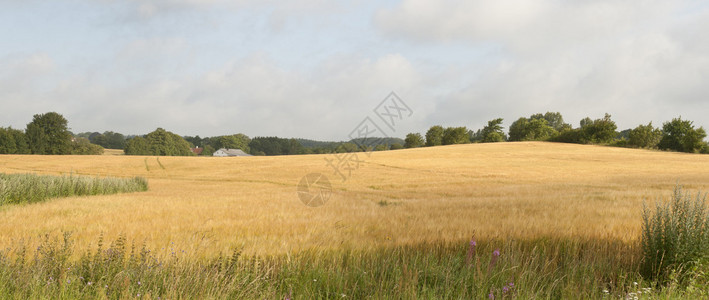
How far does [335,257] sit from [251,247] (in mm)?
1299

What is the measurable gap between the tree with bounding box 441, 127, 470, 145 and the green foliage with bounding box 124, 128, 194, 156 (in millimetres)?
73359

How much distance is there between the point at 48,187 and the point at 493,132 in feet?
326

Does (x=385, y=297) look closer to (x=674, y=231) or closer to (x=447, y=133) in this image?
(x=674, y=231)

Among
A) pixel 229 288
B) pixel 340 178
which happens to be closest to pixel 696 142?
pixel 340 178

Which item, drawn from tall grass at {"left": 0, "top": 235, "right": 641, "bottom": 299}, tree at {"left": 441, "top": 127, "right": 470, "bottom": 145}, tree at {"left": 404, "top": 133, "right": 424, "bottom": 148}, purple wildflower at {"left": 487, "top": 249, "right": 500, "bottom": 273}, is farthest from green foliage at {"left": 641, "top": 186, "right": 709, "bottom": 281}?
tree at {"left": 404, "top": 133, "right": 424, "bottom": 148}

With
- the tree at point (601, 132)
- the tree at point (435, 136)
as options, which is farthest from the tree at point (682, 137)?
the tree at point (435, 136)

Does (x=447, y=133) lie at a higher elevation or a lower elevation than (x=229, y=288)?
higher

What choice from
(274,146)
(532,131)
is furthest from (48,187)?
(274,146)

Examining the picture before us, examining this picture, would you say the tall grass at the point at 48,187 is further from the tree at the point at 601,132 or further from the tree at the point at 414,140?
the tree at the point at 414,140

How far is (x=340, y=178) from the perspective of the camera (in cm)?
3166

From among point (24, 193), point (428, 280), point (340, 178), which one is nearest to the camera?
point (428, 280)

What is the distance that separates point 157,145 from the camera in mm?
98875

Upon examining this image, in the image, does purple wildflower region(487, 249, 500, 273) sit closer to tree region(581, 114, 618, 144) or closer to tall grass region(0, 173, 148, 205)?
tall grass region(0, 173, 148, 205)

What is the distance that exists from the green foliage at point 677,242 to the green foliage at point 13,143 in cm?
10312
